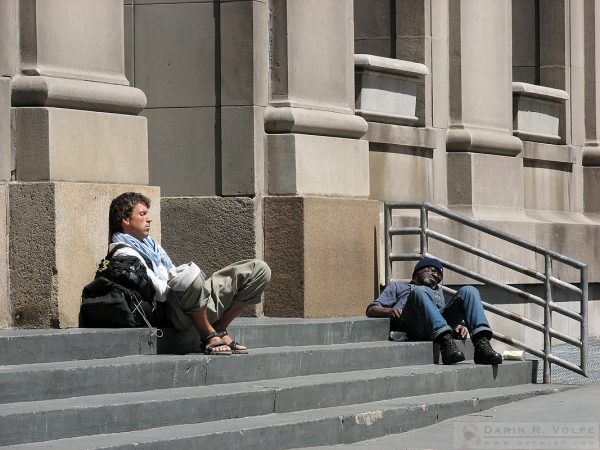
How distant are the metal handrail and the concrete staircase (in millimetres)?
1173

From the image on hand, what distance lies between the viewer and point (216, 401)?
907cm

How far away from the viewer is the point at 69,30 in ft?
35.3

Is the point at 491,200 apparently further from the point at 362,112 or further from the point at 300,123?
the point at 300,123

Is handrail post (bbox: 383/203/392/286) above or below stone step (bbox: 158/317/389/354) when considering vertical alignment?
above

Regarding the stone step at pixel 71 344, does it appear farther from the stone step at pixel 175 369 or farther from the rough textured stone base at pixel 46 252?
the rough textured stone base at pixel 46 252

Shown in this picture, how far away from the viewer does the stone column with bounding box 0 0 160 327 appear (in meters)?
10.2

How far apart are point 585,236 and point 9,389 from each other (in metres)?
10.4

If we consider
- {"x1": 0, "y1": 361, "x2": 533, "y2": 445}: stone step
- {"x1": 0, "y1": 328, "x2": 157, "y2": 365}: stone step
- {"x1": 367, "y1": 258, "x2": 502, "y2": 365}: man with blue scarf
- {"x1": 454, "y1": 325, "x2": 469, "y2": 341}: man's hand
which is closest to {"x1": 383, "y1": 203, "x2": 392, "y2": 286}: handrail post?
{"x1": 367, "y1": 258, "x2": 502, "y2": 365}: man with blue scarf

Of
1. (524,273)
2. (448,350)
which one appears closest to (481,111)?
(524,273)

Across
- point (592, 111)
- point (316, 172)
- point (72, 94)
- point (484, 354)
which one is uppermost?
point (592, 111)

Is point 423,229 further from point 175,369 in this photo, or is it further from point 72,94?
point 175,369

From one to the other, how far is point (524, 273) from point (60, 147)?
4303 mm

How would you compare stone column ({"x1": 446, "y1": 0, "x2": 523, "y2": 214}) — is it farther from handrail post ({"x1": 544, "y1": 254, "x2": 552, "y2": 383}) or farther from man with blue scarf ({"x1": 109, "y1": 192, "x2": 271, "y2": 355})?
man with blue scarf ({"x1": 109, "y1": 192, "x2": 271, "y2": 355})

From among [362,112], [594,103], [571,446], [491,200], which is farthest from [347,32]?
[594,103]
